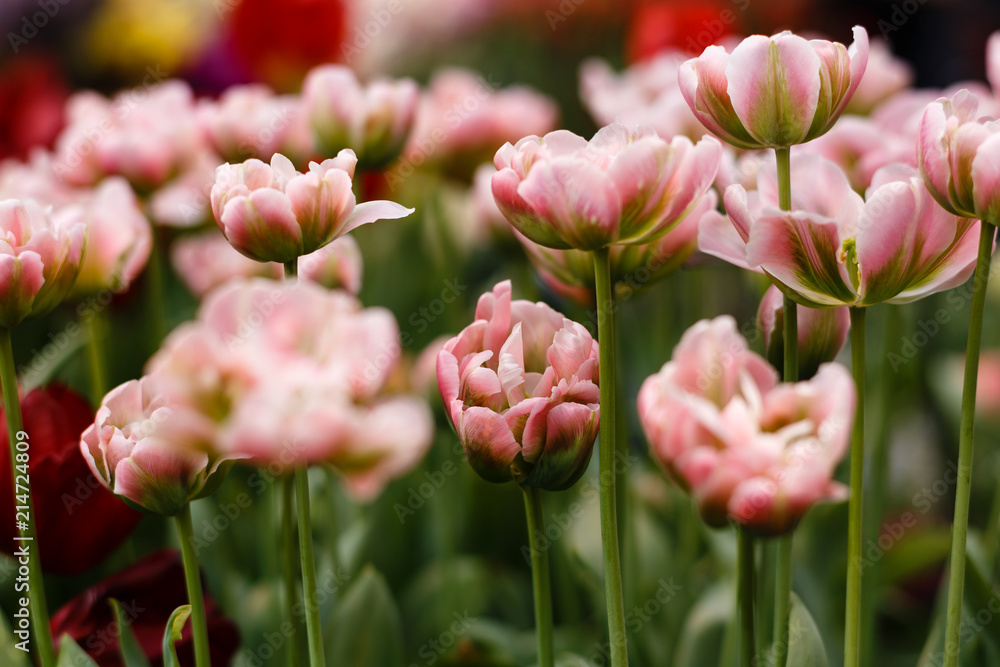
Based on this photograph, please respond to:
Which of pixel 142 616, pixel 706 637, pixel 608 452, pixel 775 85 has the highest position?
pixel 775 85

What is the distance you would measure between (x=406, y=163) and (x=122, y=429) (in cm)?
70

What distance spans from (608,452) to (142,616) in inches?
10.1

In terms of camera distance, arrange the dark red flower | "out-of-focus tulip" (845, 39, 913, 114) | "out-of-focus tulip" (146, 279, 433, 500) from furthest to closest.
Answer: the dark red flower → "out-of-focus tulip" (845, 39, 913, 114) → "out-of-focus tulip" (146, 279, 433, 500)

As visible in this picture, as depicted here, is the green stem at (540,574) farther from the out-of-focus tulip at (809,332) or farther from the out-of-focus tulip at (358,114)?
the out-of-focus tulip at (358,114)

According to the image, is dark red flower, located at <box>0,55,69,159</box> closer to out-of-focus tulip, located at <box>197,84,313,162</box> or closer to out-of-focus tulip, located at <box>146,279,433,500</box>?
out-of-focus tulip, located at <box>197,84,313,162</box>

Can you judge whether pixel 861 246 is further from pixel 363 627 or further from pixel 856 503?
pixel 363 627

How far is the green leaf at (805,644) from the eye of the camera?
1.26 feet

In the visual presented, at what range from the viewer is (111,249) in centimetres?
46

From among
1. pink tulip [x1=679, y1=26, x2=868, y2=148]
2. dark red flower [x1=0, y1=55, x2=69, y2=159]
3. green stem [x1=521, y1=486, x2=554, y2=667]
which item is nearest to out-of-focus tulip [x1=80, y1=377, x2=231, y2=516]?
green stem [x1=521, y1=486, x2=554, y2=667]

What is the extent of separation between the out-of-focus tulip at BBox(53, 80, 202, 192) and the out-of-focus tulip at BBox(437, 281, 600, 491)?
0.40 m

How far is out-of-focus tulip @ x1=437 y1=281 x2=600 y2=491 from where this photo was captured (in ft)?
1.00

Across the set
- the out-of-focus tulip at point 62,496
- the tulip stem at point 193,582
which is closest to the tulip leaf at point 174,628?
the tulip stem at point 193,582

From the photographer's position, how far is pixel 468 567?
675mm
